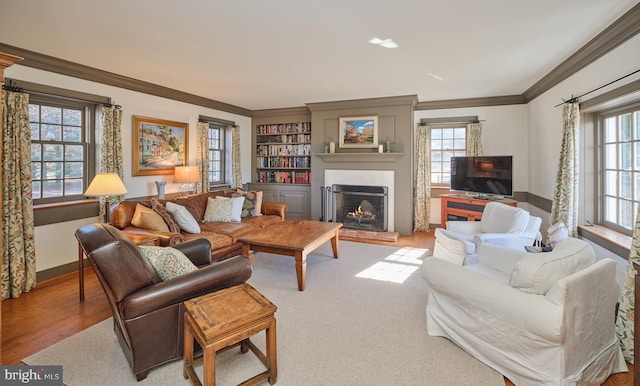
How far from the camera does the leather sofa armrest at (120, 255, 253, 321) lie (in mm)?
1969

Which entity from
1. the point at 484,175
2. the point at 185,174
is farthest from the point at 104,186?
the point at 484,175

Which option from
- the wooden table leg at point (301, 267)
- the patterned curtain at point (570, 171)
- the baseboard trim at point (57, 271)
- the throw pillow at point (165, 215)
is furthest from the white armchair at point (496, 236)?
the baseboard trim at point (57, 271)

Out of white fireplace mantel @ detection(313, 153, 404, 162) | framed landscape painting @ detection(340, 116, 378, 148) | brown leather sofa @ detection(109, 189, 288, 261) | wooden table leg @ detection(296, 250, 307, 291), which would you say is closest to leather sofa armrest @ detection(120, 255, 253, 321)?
wooden table leg @ detection(296, 250, 307, 291)

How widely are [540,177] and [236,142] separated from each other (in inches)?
219

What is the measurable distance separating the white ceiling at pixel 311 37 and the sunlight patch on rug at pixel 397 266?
2578 millimetres

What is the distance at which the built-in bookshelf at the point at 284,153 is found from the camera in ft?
23.1

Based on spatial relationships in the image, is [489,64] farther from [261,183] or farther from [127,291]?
[261,183]

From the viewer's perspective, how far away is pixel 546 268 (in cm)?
192

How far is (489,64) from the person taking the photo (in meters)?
4.00

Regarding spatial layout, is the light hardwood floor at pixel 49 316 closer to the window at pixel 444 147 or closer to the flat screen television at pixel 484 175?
the flat screen television at pixel 484 175

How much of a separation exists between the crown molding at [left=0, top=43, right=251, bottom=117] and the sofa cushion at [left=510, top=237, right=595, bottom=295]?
5020mm

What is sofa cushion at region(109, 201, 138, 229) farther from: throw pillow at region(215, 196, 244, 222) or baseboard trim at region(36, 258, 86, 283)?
throw pillow at region(215, 196, 244, 222)

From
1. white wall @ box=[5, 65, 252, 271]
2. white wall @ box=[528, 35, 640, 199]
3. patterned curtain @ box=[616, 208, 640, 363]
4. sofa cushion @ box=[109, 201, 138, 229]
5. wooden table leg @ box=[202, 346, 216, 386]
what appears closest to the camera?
wooden table leg @ box=[202, 346, 216, 386]

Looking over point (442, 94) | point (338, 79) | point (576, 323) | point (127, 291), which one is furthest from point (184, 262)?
point (442, 94)
